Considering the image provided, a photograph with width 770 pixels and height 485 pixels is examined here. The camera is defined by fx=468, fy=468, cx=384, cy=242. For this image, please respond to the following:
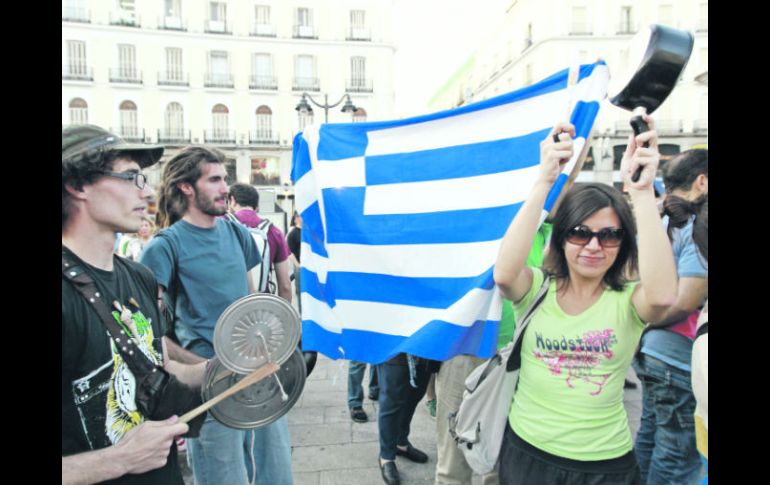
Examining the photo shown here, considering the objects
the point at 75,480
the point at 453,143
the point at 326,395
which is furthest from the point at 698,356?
the point at 326,395

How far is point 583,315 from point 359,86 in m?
33.4

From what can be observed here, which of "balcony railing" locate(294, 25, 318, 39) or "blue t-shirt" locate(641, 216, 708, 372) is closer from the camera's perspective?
"blue t-shirt" locate(641, 216, 708, 372)

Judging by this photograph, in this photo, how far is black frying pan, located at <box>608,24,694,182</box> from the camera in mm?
1457

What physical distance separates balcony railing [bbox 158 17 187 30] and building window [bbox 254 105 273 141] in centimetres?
722

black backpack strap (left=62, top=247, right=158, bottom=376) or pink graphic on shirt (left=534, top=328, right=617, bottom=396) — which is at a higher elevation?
black backpack strap (left=62, top=247, right=158, bottom=376)

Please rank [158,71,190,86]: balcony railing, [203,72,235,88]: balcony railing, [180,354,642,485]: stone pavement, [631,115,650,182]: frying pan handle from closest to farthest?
[631,115,650,182]: frying pan handle → [180,354,642,485]: stone pavement → [158,71,190,86]: balcony railing → [203,72,235,88]: balcony railing

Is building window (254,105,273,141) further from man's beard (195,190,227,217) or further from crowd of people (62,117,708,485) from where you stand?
crowd of people (62,117,708,485)

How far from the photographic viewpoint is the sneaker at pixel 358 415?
4.02 meters

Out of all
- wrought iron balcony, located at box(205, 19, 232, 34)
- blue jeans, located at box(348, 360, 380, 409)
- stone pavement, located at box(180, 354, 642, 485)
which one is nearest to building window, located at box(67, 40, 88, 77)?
wrought iron balcony, located at box(205, 19, 232, 34)

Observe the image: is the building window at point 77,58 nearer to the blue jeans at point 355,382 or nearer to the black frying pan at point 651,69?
the blue jeans at point 355,382

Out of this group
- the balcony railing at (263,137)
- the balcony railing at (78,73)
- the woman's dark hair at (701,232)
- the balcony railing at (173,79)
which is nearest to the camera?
the woman's dark hair at (701,232)

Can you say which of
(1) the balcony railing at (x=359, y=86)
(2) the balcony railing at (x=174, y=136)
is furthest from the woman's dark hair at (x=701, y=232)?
(1) the balcony railing at (x=359, y=86)
